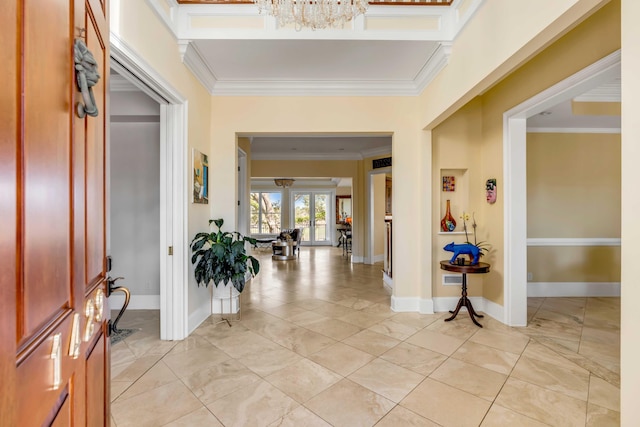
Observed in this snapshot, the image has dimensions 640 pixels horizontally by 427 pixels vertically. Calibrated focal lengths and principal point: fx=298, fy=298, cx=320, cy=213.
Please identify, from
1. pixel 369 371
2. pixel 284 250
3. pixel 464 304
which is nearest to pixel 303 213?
pixel 284 250

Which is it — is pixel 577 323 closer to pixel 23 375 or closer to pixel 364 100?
pixel 364 100

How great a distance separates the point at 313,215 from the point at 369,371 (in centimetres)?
982

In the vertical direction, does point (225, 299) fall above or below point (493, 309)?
above

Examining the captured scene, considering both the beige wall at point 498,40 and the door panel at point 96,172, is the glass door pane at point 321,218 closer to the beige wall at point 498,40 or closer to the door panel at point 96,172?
the beige wall at point 498,40

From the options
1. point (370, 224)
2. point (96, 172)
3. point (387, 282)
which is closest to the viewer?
point (96, 172)

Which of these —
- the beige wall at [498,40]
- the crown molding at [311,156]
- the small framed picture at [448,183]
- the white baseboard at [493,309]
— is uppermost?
the crown molding at [311,156]

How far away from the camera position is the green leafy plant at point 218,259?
311 cm

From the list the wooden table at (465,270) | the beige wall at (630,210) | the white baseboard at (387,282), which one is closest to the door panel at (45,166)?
the beige wall at (630,210)

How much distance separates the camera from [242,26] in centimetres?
281

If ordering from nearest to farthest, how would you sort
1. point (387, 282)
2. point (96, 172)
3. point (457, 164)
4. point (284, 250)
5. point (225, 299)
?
point (96, 172), point (225, 299), point (457, 164), point (387, 282), point (284, 250)

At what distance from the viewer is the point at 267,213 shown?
11930 millimetres

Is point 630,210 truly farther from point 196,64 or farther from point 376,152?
point 376,152

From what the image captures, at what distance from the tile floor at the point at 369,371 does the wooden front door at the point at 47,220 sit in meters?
1.18

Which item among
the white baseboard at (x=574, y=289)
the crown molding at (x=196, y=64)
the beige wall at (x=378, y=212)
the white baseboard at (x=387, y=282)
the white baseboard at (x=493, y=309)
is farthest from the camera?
the beige wall at (x=378, y=212)
